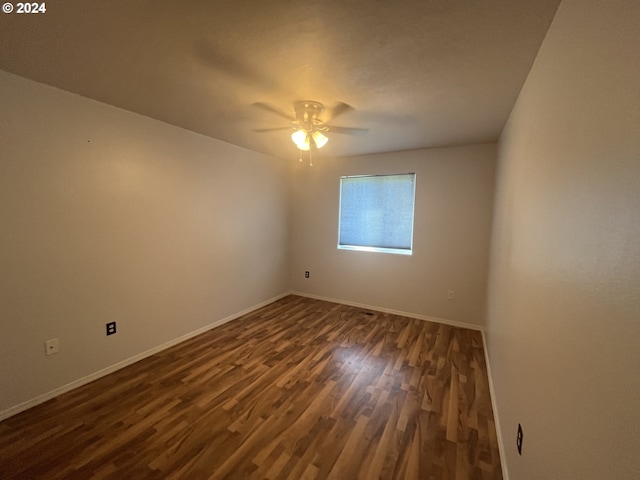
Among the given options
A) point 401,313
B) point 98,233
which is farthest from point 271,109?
point 401,313

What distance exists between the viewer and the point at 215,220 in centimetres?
334

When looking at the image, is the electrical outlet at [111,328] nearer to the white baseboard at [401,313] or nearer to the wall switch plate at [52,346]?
the wall switch plate at [52,346]

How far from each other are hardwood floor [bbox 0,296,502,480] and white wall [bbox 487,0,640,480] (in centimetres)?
60

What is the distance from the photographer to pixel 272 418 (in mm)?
1912

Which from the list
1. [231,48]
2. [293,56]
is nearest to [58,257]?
[231,48]

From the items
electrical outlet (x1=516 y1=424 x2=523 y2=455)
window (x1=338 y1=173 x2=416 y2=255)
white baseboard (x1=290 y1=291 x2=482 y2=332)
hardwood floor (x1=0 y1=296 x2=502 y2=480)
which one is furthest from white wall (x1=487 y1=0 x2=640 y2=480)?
window (x1=338 y1=173 x2=416 y2=255)

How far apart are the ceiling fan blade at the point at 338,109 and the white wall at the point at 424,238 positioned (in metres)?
1.69

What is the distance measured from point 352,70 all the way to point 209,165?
86.4 inches

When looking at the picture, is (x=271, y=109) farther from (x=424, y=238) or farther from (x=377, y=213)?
(x=424, y=238)

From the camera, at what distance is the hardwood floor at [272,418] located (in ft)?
5.08

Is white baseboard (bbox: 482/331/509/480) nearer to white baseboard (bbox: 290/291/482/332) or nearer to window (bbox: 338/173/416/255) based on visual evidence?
white baseboard (bbox: 290/291/482/332)

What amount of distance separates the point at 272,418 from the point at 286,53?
93.8 inches

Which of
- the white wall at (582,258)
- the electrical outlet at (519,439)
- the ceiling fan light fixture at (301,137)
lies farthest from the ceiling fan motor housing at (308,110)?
the electrical outlet at (519,439)

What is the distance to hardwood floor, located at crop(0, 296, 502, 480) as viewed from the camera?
5.08ft
